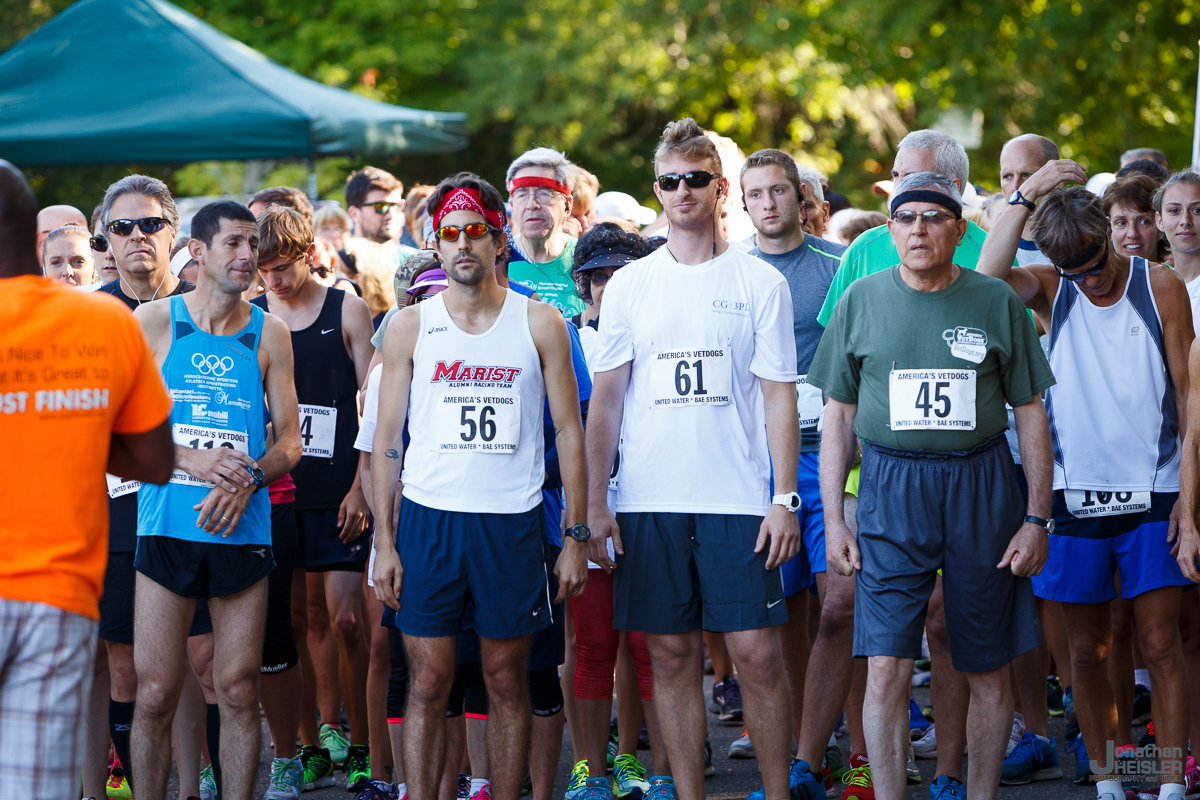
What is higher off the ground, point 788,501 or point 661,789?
point 788,501

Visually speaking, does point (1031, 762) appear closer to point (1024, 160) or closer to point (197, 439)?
point (1024, 160)

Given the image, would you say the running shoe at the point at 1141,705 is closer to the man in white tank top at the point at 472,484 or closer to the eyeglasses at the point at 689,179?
the man in white tank top at the point at 472,484

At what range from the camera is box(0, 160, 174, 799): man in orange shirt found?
108 inches

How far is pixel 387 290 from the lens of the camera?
22.3ft

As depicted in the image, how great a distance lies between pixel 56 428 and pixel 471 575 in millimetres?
1733

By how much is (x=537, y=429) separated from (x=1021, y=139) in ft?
9.68

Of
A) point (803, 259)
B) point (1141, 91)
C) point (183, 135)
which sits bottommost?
point (803, 259)

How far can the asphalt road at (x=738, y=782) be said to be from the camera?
5098mm

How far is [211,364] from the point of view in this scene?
14.6 feet

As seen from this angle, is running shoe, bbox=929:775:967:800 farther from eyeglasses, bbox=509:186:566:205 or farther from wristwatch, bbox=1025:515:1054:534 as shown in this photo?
eyeglasses, bbox=509:186:566:205

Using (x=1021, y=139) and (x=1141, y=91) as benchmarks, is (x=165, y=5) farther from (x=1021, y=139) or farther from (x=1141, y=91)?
(x=1141, y=91)

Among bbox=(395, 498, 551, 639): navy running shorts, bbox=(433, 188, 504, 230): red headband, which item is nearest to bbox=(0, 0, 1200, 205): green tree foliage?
bbox=(433, 188, 504, 230): red headband

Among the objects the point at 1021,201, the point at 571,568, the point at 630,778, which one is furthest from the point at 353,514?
the point at 1021,201

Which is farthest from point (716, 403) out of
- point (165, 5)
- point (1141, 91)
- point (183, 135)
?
point (1141, 91)
